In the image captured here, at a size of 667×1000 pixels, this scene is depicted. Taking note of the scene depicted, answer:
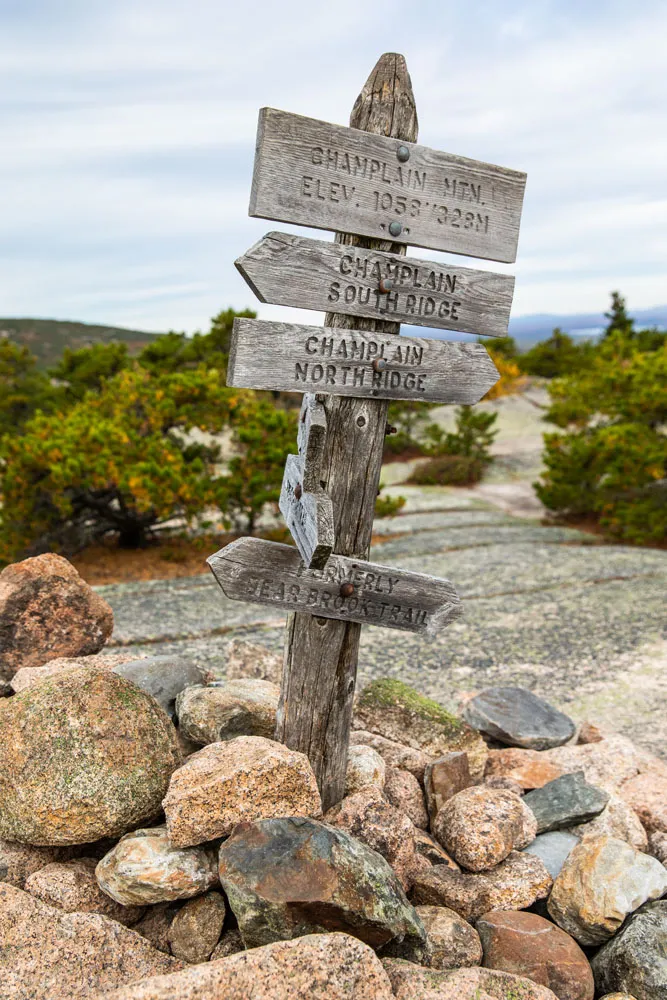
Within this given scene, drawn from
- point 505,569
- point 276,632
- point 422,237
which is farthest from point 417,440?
point 422,237

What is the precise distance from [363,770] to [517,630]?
17.9 ft

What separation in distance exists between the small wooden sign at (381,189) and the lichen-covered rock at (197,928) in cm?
277

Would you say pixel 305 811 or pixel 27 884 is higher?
pixel 305 811

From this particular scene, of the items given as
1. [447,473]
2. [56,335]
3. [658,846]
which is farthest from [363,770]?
[56,335]

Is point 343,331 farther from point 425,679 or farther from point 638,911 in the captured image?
point 425,679

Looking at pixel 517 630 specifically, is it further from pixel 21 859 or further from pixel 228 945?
pixel 21 859

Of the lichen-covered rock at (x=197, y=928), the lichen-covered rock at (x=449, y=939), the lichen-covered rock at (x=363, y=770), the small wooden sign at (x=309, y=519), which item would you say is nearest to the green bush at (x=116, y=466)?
the lichen-covered rock at (x=363, y=770)

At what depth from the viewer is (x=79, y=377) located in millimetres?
26375

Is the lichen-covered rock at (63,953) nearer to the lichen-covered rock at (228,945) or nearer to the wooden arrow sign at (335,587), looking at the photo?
the lichen-covered rock at (228,945)

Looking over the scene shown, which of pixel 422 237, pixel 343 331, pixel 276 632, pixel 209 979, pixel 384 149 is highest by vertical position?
pixel 384 149

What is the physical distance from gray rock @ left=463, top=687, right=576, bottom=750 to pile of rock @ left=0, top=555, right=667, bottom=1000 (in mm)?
1035

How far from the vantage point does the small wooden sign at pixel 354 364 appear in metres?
3.02

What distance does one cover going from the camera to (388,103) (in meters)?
3.28

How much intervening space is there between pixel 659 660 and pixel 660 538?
7.90m
